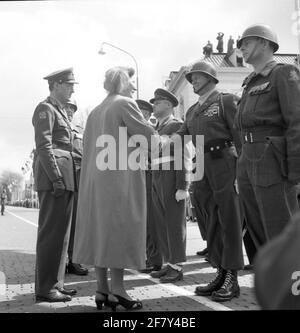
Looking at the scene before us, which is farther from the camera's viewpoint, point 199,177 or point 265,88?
point 199,177

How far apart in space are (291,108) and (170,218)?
225 cm

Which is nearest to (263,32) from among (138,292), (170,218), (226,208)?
(226,208)

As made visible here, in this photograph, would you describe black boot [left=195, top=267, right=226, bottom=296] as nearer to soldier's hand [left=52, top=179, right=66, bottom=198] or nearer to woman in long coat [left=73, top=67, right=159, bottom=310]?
woman in long coat [left=73, top=67, right=159, bottom=310]

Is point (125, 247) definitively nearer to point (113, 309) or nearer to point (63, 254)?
point (113, 309)

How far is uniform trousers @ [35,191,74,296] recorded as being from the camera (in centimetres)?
404

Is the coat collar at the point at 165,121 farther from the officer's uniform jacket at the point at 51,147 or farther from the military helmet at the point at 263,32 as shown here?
the military helmet at the point at 263,32

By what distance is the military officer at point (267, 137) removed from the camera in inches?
120

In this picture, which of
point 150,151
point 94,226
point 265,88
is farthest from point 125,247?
point 265,88

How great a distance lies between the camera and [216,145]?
4078mm

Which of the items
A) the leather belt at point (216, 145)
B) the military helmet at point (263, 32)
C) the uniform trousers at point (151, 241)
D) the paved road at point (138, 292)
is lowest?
the paved road at point (138, 292)

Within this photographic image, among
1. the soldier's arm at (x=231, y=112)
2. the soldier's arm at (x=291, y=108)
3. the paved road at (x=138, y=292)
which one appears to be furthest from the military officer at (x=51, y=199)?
the soldier's arm at (x=291, y=108)

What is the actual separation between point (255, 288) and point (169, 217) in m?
4.30

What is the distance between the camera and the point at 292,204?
10.3 ft

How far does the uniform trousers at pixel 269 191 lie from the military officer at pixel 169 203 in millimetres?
1711
